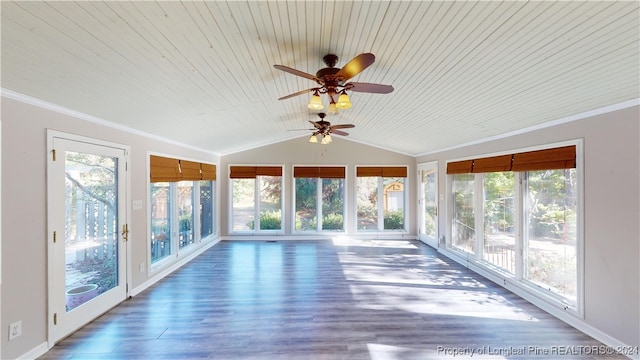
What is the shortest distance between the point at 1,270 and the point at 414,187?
284 inches

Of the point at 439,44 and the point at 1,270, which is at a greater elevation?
the point at 439,44

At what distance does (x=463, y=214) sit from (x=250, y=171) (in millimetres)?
5136

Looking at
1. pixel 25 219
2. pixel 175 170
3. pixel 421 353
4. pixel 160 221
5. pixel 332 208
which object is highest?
pixel 175 170

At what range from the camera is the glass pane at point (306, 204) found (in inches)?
275

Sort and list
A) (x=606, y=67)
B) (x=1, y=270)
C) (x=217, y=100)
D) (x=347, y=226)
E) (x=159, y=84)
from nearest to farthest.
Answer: (x=606, y=67) < (x=1, y=270) < (x=159, y=84) < (x=217, y=100) < (x=347, y=226)

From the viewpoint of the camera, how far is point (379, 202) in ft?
23.3

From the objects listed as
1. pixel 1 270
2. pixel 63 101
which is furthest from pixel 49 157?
pixel 1 270

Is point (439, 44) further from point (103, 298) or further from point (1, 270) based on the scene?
point (103, 298)

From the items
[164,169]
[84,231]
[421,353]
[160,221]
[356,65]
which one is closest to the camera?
[356,65]

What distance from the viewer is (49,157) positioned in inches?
95.2

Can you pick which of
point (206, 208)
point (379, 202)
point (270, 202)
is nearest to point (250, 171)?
point (270, 202)

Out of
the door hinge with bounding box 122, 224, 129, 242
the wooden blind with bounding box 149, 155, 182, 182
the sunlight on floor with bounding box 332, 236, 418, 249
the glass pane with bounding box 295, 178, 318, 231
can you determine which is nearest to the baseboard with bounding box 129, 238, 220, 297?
the door hinge with bounding box 122, 224, 129, 242

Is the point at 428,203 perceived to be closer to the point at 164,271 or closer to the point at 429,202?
the point at 429,202

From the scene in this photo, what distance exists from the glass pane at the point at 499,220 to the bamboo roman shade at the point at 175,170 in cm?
542
